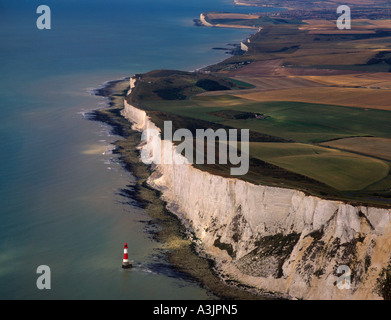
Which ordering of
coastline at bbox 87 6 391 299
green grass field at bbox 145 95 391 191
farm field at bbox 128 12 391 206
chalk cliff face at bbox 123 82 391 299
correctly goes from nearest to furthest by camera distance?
chalk cliff face at bbox 123 82 391 299
coastline at bbox 87 6 391 299
farm field at bbox 128 12 391 206
green grass field at bbox 145 95 391 191

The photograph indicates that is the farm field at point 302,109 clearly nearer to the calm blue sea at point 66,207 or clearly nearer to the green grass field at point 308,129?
the green grass field at point 308,129

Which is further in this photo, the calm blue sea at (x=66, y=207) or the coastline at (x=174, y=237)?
the calm blue sea at (x=66, y=207)

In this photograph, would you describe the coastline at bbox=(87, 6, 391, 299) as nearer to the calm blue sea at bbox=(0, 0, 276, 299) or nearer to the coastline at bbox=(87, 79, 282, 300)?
the coastline at bbox=(87, 79, 282, 300)

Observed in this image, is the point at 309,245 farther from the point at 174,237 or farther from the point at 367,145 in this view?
the point at 367,145

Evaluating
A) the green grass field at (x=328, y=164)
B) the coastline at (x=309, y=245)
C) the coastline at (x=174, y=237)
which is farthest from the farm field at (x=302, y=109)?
the coastline at (x=174, y=237)

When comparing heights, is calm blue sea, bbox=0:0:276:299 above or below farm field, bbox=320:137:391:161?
below

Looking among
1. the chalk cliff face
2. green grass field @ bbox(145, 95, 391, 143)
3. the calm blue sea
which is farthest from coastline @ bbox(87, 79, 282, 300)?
green grass field @ bbox(145, 95, 391, 143)

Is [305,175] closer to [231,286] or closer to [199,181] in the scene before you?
[199,181]

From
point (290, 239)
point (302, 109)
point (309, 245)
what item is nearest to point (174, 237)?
point (290, 239)
